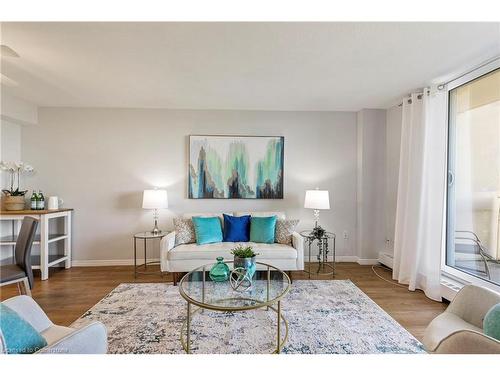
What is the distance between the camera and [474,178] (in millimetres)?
2545

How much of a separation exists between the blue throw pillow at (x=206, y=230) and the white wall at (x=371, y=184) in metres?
2.28

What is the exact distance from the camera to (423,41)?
76.4 inches

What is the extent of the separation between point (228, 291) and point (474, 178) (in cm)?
281

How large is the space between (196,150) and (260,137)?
102 cm

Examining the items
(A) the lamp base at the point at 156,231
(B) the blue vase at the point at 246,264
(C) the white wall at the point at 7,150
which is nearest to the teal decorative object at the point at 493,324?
(B) the blue vase at the point at 246,264

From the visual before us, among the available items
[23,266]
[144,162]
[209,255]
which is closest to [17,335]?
[23,266]

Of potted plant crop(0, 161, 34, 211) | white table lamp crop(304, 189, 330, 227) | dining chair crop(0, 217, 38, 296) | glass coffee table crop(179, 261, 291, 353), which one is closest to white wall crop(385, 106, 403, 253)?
white table lamp crop(304, 189, 330, 227)

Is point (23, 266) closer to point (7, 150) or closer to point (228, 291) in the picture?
point (228, 291)

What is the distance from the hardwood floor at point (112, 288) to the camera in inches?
88.4

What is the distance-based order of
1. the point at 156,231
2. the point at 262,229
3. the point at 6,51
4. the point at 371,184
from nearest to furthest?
the point at 6,51 < the point at 262,229 < the point at 156,231 < the point at 371,184

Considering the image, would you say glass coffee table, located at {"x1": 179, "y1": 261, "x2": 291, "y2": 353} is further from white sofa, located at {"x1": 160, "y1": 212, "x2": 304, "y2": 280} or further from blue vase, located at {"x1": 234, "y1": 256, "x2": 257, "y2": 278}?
white sofa, located at {"x1": 160, "y1": 212, "x2": 304, "y2": 280}

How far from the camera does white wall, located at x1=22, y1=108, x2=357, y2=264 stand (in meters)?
3.64

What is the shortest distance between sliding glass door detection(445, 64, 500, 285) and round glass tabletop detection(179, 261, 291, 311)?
2144mm
